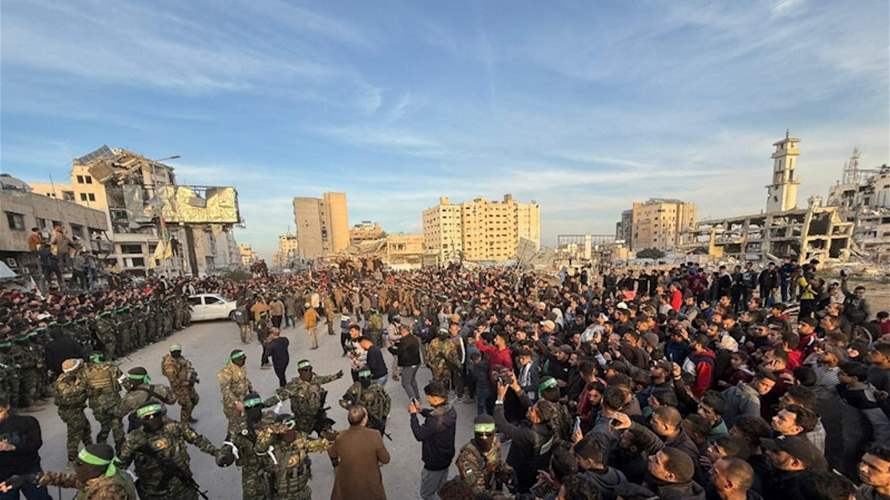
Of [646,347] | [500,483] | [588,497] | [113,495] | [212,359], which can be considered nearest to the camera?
[588,497]

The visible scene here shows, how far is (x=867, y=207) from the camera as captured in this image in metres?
54.1

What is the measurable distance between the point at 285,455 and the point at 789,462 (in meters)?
3.78

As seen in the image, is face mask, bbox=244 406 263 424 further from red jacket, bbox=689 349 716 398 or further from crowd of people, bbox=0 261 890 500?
red jacket, bbox=689 349 716 398

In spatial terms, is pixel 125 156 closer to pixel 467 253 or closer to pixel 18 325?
pixel 18 325

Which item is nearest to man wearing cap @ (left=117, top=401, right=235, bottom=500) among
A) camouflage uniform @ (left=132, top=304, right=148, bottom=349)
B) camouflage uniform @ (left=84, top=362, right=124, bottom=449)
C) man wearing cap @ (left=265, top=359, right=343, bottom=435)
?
man wearing cap @ (left=265, top=359, right=343, bottom=435)

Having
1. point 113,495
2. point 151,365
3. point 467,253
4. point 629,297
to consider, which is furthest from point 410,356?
point 467,253

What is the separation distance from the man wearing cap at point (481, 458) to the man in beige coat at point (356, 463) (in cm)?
78

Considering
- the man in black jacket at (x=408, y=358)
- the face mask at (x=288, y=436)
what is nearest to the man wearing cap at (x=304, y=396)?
the face mask at (x=288, y=436)

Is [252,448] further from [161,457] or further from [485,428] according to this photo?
[485,428]

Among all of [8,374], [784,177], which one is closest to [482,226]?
[784,177]

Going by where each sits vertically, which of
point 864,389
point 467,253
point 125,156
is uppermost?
point 125,156

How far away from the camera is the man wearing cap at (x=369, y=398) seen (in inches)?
178

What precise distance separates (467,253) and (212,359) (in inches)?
3757

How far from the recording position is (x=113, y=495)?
254 cm
